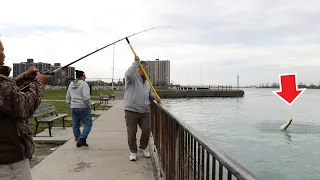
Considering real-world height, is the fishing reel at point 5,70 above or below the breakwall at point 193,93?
above

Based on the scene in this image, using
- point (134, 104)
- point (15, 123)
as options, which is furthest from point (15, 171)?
point (134, 104)

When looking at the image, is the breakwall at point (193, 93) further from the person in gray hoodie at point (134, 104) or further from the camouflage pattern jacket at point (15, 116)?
the camouflage pattern jacket at point (15, 116)

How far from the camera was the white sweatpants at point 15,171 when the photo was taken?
243cm

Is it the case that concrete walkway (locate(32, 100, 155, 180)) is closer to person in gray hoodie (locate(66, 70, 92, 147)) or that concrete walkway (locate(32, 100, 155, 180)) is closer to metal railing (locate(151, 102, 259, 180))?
person in gray hoodie (locate(66, 70, 92, 147))

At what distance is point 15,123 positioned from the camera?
246cm

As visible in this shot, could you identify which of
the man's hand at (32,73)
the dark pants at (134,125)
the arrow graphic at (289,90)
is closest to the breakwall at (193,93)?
the arrow graphic at (289,90)

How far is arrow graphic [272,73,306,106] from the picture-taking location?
1111 cm

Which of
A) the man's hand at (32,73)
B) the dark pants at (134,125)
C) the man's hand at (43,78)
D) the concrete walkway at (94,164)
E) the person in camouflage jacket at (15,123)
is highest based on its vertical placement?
the man's hand at (32,73)

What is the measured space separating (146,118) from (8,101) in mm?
4110

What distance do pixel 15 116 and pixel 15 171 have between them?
44cm

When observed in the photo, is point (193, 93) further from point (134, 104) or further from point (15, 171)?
point (15, 171)

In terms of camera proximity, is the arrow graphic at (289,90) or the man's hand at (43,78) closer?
the man's hand at (43,78)

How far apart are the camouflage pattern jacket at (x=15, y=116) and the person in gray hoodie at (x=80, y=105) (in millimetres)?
4776

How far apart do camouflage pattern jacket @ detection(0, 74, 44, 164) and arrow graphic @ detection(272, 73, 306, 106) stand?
974cm
